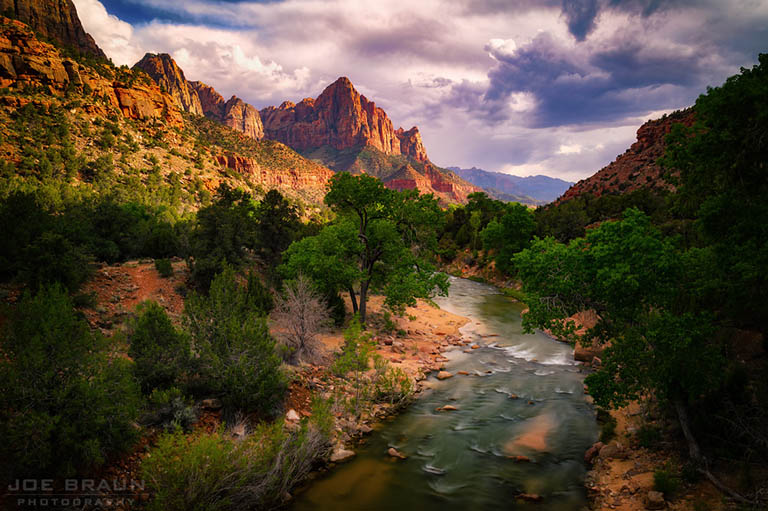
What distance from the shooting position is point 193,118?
11006cm

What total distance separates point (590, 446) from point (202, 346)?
485 inches

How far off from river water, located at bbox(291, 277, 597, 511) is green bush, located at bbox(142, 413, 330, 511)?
2.53 feet

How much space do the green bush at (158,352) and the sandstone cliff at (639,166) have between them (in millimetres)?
76777

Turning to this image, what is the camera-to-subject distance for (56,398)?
245 inches

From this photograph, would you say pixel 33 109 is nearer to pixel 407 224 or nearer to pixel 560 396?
pixel 407 224

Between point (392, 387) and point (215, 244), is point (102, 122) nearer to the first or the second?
point (215, 244)

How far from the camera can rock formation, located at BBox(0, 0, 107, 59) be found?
241 feet

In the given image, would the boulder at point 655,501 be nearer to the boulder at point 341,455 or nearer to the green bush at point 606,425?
the green bush at point 606,425

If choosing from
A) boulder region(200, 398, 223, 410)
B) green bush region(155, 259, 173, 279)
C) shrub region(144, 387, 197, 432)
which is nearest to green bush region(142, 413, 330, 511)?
shrub region(144, 387, 197, 432)

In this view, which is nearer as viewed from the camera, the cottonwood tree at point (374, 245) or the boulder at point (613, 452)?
the boulder at point (613, 452)

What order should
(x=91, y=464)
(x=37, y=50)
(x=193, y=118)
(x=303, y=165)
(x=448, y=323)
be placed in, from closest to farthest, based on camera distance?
(x=91, y=464) → (x=448, y=323) → (x=37, y=50) → (x=193, y=118) → (x=303, y=165)

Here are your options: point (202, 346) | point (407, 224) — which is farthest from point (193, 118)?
point (202, 346)

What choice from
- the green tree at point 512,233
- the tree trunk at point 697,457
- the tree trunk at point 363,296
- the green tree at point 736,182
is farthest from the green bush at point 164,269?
the green tree at point 512,233

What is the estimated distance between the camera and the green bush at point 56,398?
19.0 feet
